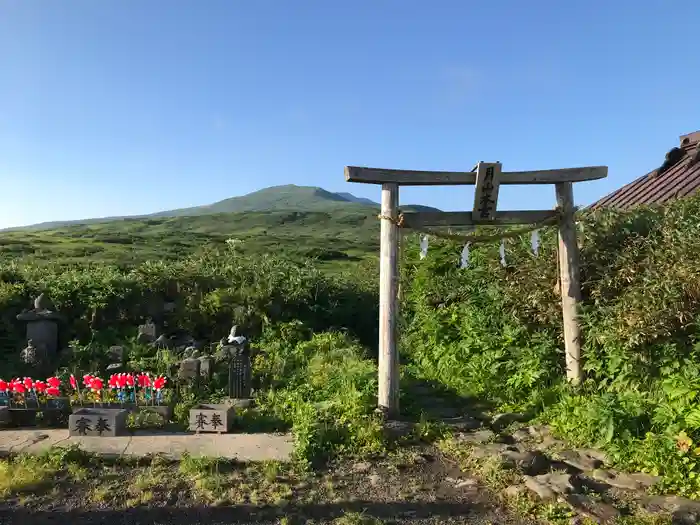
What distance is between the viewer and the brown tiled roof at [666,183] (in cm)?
1186

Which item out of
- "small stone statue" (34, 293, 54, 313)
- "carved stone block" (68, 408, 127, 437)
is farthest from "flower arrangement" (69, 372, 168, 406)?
"small stone statue" (34, 293, 54, 313)

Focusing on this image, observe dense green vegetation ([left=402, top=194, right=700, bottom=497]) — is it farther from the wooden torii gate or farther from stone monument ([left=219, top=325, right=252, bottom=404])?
stone monument ([left=219, top=325, right=252, bottom=404])

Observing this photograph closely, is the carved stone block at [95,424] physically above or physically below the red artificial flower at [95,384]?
below

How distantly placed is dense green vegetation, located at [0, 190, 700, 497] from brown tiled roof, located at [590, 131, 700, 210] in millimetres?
3998

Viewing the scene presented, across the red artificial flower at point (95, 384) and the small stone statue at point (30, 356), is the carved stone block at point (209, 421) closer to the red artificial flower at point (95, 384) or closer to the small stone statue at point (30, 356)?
the red artificial flower at point (95, 384)

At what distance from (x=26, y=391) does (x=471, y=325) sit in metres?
7.03

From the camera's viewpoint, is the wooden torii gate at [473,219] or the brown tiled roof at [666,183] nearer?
the wooden torii gate at [473,219]

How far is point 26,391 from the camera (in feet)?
26.0

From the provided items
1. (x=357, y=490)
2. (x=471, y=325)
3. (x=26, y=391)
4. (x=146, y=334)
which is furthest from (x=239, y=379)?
(x=471, y=325)

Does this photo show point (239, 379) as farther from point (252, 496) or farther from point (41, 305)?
point (41, 305)

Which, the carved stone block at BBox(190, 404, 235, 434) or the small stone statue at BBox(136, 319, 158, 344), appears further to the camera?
the small stone statue at BBox(136, 319, 158, 344)

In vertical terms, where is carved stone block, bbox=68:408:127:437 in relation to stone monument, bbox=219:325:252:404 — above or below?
below

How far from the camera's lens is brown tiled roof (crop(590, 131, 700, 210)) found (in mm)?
11859

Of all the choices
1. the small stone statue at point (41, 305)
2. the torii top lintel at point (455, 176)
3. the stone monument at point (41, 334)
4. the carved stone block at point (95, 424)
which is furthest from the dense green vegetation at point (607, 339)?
the small stone statue at point (41, 305)
